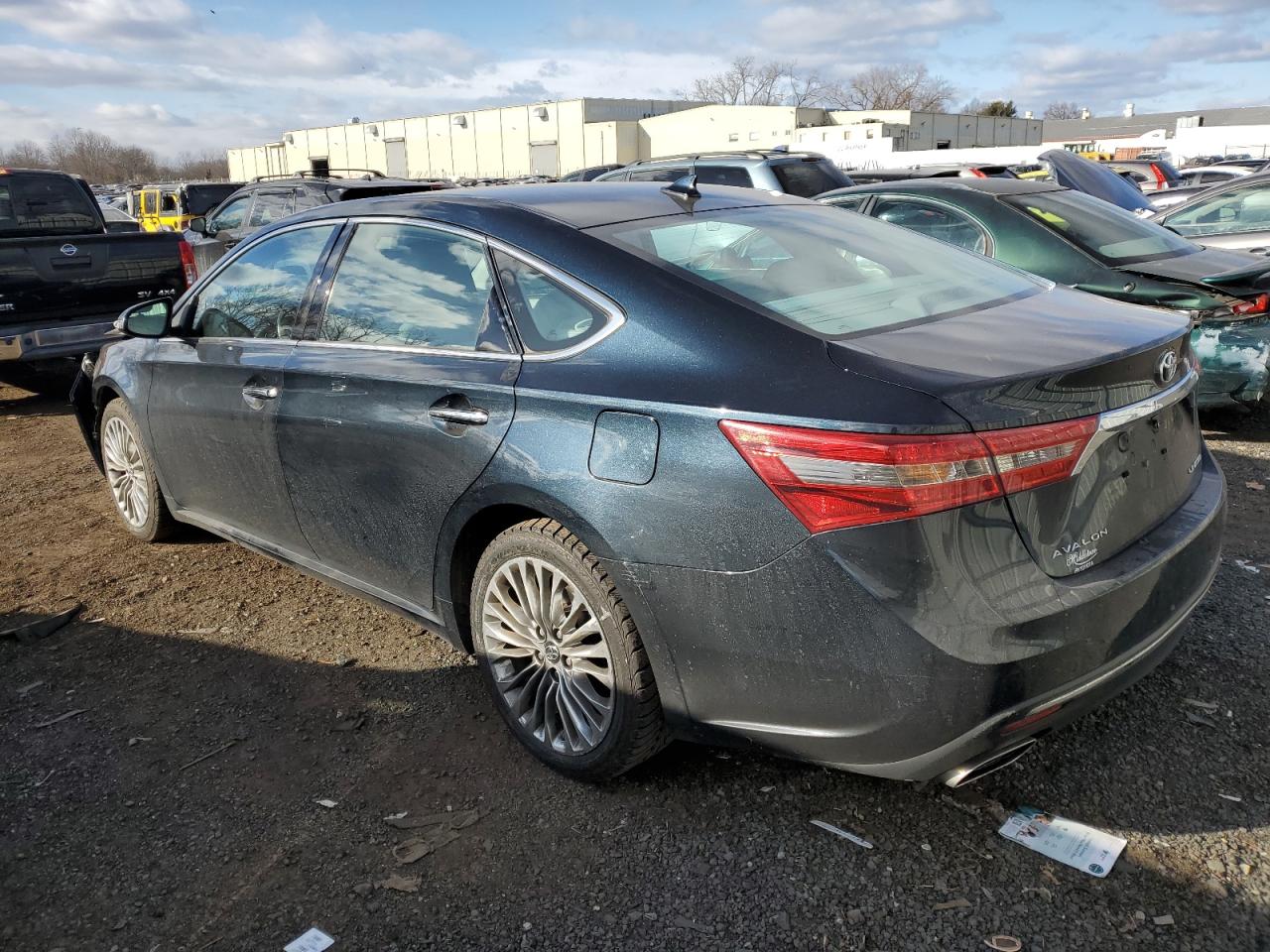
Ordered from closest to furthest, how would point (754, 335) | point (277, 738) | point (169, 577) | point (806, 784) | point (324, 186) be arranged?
1. point (754, 335)
2. point (806, 784)
3. point (277, 738)
4. point (169, 577)
5. point (324, 186)

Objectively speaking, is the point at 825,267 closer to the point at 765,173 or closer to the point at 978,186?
the point at 978,186

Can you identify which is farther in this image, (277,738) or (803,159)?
(803,159)

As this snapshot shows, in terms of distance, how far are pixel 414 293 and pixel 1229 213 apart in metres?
8.72

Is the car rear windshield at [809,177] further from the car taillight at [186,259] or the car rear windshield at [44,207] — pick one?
the car rear windshield at [44,207]

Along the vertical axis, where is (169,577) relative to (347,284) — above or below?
below

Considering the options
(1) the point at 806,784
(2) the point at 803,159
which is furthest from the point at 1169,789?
(2) the point at 803,159

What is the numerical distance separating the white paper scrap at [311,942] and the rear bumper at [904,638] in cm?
104

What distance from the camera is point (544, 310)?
2904 mm

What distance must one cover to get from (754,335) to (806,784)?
1334 mm

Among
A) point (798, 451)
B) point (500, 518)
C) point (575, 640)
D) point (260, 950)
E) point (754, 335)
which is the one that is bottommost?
point (260, 950)

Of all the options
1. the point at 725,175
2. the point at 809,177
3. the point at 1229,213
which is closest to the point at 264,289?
the point at 725,175

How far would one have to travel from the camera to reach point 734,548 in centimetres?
233

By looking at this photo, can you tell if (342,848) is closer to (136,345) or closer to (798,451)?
(798,451)

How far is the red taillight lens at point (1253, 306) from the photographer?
559cm
